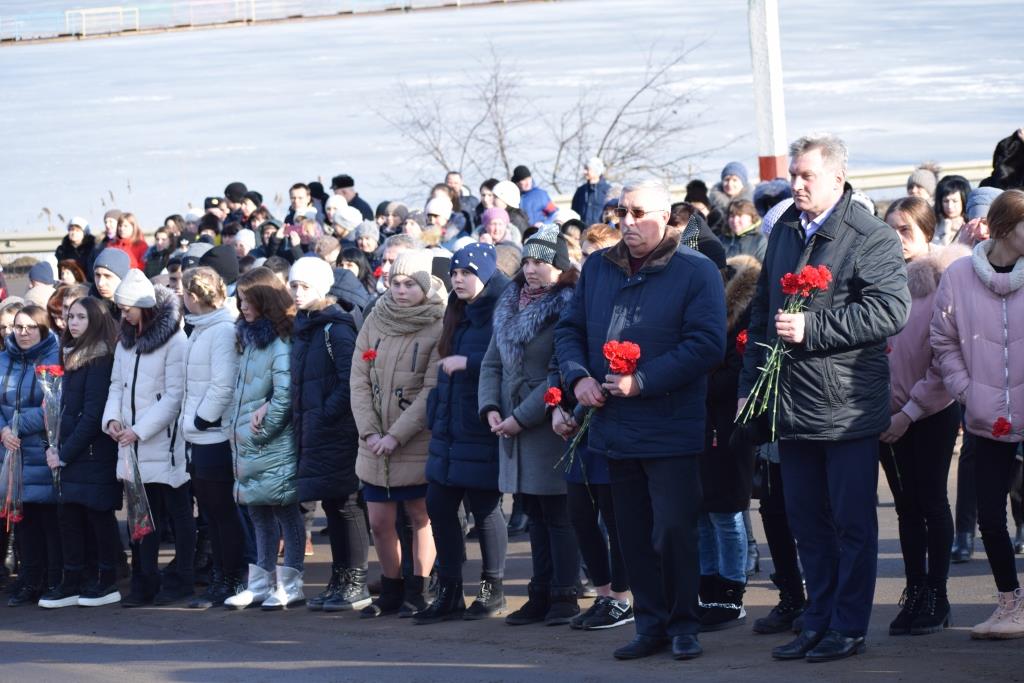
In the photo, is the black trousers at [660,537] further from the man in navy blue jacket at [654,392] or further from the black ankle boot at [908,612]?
the black ankle boot at [908,612]

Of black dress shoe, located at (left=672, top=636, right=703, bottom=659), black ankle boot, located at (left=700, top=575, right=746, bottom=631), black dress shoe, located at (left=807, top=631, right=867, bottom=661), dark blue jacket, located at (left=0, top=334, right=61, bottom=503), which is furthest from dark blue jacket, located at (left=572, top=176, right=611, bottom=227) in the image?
black dress shoe, located at (left=807, top=631, right=867, bottom=661)

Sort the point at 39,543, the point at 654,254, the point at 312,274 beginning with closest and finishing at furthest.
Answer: the point at 654,254
the point at 312,274
the point at 39,543

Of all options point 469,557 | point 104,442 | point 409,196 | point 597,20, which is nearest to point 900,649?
point 469,557

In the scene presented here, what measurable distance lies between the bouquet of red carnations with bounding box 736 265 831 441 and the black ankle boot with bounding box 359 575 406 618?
2929 mm

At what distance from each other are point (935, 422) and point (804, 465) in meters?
0.73

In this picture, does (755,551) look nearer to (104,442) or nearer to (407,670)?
(407,670)

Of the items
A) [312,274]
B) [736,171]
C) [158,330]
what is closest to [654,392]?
[312,274]

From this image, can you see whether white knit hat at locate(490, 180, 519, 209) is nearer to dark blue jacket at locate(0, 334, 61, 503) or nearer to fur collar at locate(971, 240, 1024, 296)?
dark blue jacket at locate(0, 334, 61, 503)

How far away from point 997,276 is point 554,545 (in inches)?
104

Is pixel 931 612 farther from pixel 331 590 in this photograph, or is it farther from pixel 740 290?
pixel 331 590

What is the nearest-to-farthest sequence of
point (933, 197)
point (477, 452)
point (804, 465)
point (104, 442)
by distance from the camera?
point (804, 465)
point (477, 452)
point (104, 442)
point (933, 197)

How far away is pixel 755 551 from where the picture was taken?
28.6 ft

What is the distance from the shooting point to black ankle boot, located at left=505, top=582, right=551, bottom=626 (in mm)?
8086

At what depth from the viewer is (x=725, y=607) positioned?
7.57 meters
